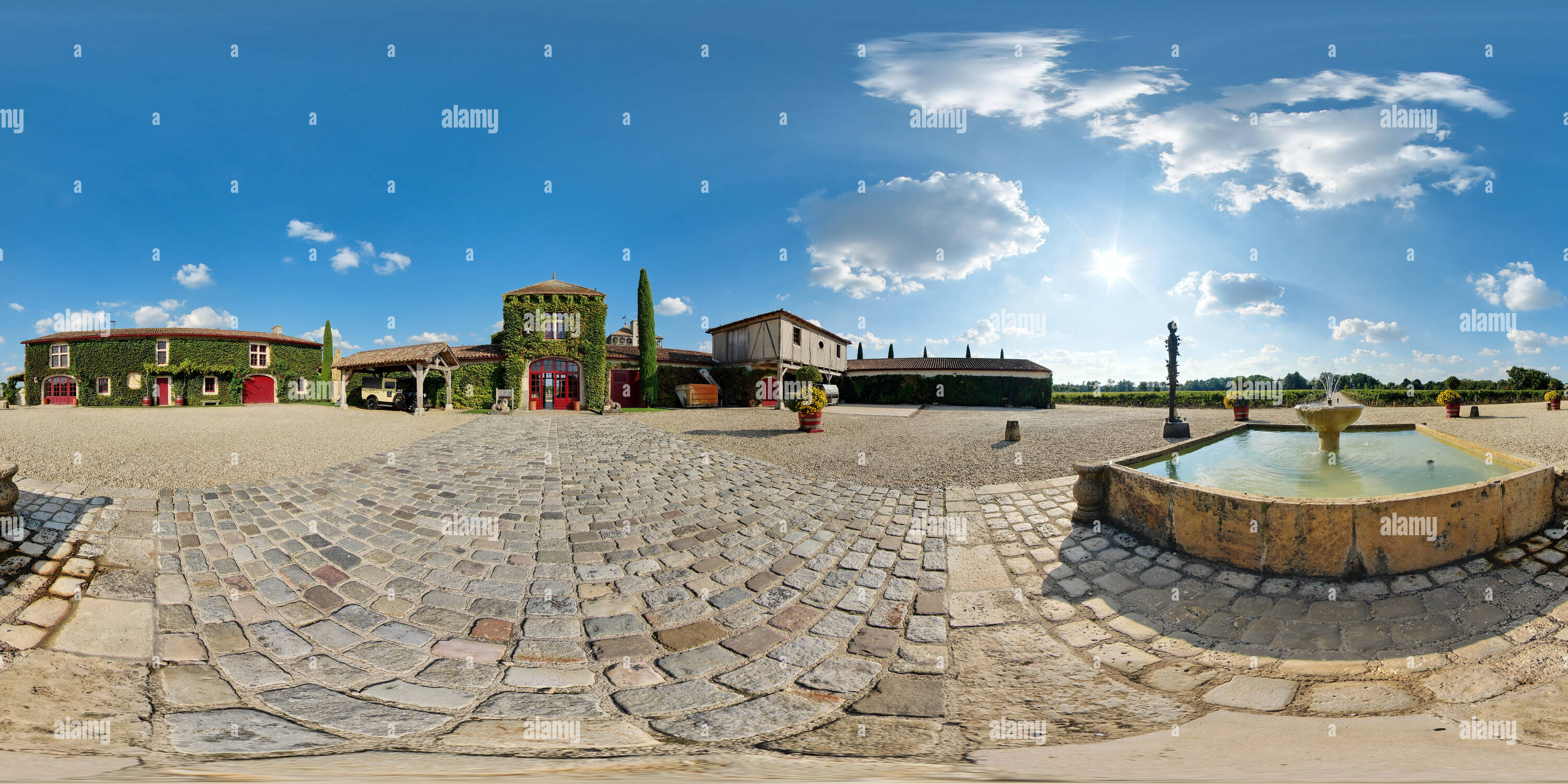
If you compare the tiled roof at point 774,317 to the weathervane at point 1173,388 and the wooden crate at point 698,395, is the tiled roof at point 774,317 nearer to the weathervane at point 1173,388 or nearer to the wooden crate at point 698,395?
the wooden crate at point 698,395

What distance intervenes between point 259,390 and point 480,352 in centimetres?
1504

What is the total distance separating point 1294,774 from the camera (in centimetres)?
231

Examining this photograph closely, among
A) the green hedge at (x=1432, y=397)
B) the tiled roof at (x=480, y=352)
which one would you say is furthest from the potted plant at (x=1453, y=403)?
the tiled roof at (x=480, y=352)

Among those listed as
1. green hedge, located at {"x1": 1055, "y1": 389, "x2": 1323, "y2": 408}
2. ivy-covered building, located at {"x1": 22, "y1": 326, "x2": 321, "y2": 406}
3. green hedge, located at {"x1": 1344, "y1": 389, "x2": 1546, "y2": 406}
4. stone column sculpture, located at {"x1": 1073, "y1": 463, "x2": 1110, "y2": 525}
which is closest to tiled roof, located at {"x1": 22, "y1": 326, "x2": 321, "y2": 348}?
ivy-covered building, located at {"x1": 22, "y1": 326, "x2": 321, "y2": 406}

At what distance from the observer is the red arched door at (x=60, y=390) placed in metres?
25.7

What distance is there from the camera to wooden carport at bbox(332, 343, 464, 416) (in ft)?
67.2

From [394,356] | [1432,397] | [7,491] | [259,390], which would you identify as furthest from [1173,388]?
[259,390]

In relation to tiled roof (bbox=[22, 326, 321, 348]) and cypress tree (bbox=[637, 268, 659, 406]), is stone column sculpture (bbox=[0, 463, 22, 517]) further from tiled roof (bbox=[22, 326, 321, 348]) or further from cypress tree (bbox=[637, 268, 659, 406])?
tiled roof (bbox=[22, 326, 321, 348])

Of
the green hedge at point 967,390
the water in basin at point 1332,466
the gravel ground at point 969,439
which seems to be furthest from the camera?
the green hedge at point 967,390

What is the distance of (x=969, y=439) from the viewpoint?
11.7 m

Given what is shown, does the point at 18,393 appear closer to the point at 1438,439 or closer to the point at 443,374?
the point at 443,374

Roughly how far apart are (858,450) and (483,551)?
6.53m

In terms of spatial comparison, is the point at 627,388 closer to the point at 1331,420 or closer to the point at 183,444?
the point at 183,444

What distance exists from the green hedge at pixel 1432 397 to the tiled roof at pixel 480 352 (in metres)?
38.3
